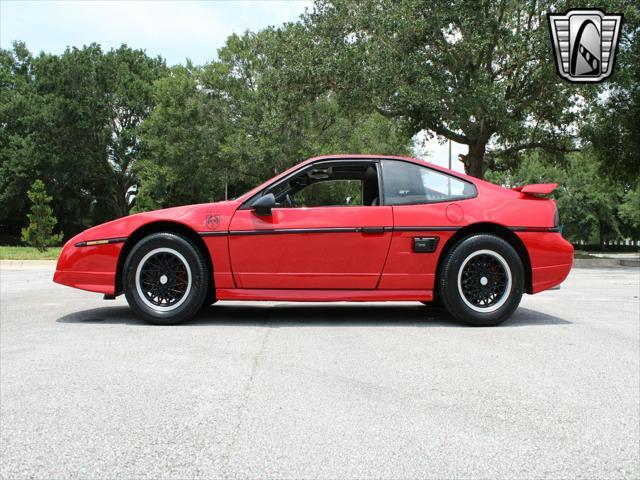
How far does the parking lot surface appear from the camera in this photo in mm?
2334

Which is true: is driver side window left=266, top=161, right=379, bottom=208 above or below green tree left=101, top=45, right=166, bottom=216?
below

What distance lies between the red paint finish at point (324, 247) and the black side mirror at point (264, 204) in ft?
0.18

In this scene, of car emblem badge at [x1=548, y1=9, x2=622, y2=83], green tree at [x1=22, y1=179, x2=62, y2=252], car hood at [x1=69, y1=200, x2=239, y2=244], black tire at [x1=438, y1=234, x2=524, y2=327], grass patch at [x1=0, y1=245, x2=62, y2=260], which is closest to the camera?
black tire at [x1=438, y1=234, x2=524, y2=327]

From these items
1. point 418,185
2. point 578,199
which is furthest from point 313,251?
point 578,199

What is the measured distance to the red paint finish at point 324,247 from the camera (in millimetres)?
4980

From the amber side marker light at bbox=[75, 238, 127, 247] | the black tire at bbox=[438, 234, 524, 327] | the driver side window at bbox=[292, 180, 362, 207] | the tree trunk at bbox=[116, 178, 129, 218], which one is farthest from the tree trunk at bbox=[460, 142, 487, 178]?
the tree trunk at bbox=[116, 178, 129, 218]

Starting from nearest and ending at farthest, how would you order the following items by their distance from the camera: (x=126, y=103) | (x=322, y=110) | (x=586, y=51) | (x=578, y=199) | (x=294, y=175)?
(x=294, y=175) < (x=586, y=51) < (x=322, y=110) < (x=126, y=103) < (x=578, y=199)

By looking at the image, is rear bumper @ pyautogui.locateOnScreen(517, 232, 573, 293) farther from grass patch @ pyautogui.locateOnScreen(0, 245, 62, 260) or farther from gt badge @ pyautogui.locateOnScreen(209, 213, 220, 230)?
grass patch @ pyautogui.locateOnScreen(0, 245, 62, 260)

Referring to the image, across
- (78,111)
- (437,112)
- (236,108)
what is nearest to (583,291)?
(437,112)

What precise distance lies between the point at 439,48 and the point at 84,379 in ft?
65.3

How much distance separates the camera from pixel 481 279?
5.02 meters

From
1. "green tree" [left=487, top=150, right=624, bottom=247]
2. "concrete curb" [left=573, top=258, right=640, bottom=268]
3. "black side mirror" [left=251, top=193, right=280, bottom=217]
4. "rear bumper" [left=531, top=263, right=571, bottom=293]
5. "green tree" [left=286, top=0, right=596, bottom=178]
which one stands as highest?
"green tree" [left=286, top=0, right=596, bottom=178]

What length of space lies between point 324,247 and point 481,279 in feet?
4.58

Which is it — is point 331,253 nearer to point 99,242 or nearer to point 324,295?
point 324,295
